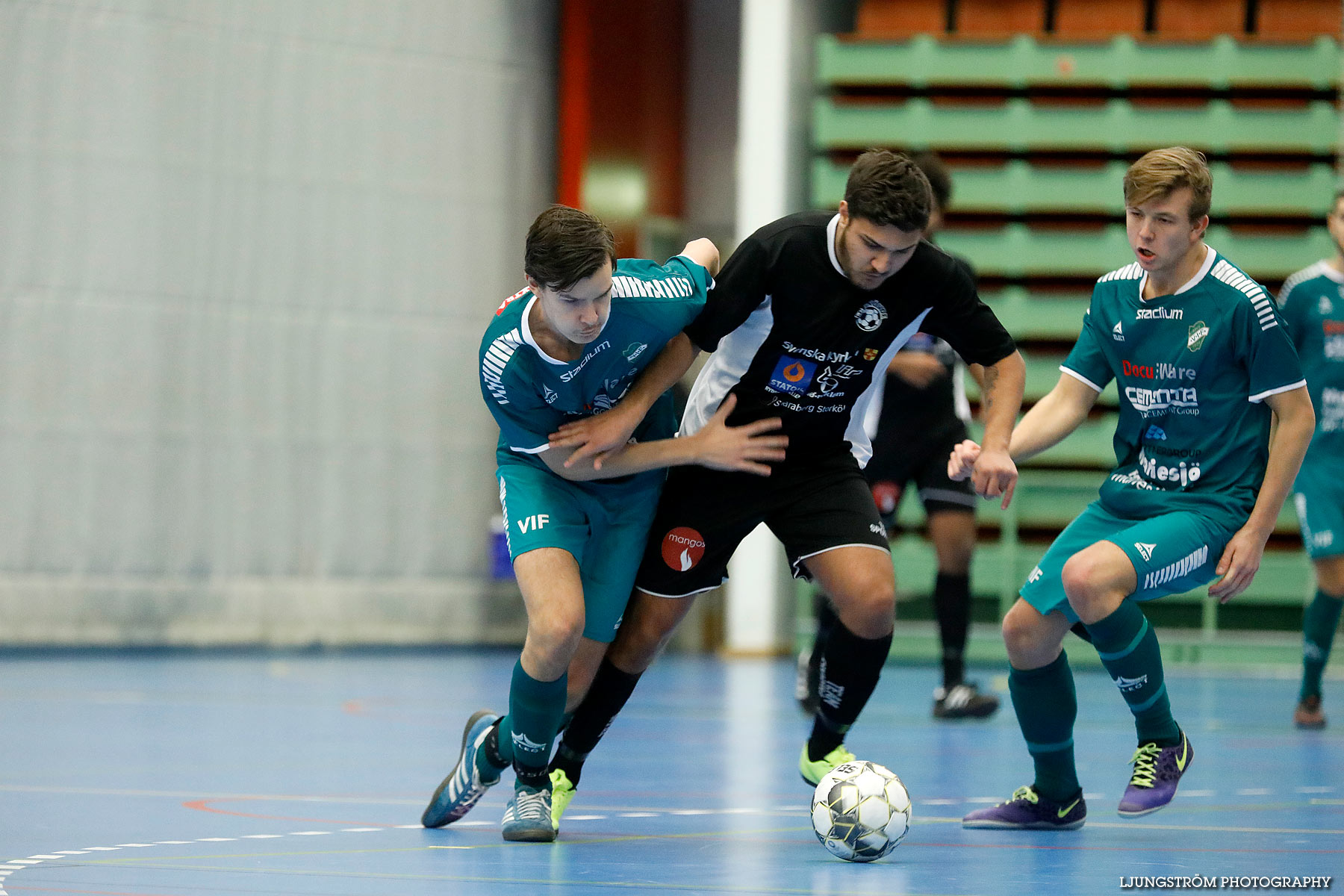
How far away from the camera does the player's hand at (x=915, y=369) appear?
23.1ft

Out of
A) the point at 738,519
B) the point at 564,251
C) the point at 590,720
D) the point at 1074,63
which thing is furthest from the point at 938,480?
the point at 1074,63

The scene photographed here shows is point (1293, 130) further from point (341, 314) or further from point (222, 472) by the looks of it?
point (222, 472)

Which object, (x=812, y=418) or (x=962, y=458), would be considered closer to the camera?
(x=962, y=458)

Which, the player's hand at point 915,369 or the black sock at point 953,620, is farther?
the black sock at point 953,620

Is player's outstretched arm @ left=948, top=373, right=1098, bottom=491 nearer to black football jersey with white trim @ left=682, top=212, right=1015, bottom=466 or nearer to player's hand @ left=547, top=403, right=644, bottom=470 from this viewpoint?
black football jersey with white trim @ left=682, top=212, right=1015, bottom=466

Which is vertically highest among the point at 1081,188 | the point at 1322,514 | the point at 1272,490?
the point at 1081,188

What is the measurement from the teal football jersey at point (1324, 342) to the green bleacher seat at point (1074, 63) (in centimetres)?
408

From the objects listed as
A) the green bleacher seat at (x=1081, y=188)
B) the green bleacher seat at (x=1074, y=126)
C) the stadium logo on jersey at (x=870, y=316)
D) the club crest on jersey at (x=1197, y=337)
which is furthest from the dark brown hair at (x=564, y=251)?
the green bleacher seat at (x=1074, y=126)

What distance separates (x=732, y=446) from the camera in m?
4.21

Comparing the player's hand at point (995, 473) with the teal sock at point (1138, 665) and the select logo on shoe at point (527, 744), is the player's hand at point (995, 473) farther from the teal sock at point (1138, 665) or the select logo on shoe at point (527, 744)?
the select logo on shoe at point (527, 744)

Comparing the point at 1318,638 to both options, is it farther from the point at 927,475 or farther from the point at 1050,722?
the point at 1050,722

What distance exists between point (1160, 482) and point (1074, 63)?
7173mm

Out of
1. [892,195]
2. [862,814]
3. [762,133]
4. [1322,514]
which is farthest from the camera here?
[762,133]

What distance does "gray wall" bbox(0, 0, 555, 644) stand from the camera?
999 centimetres
